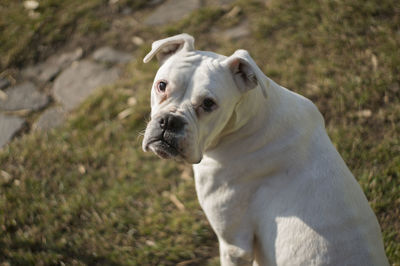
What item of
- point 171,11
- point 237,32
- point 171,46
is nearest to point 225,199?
point 171,46

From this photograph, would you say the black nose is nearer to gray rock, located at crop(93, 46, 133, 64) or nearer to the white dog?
the white dog

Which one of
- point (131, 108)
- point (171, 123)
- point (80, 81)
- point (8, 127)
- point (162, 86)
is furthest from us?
point (80, 81)

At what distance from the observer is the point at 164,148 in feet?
7.86

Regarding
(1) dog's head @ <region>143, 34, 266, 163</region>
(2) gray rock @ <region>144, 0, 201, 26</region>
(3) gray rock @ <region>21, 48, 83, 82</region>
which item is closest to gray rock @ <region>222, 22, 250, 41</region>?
(2) gray rock @ <region>144, 0, 201, 26</region>

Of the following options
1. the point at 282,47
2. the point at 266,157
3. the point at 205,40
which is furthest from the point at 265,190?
the point at 205,40

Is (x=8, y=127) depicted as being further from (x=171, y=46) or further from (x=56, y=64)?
(x=171, y=46)

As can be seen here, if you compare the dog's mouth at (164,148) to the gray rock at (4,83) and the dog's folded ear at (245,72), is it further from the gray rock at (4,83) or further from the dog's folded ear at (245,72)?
the gray rock at (4,83)

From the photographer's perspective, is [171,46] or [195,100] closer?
[195,100]

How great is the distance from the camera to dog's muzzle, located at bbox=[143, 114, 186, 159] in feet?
7.54

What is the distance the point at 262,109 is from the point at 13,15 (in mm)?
5053

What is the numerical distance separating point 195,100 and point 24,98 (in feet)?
11.7

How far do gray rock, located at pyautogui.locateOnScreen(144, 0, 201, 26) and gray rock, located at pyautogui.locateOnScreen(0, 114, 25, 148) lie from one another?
2.21 m

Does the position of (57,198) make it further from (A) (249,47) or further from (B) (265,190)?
(A) (249,47)

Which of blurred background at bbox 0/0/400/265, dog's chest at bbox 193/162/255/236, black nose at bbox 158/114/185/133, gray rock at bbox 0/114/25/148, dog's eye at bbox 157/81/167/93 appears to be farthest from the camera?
gray rock at bbox 0/114/25/148
